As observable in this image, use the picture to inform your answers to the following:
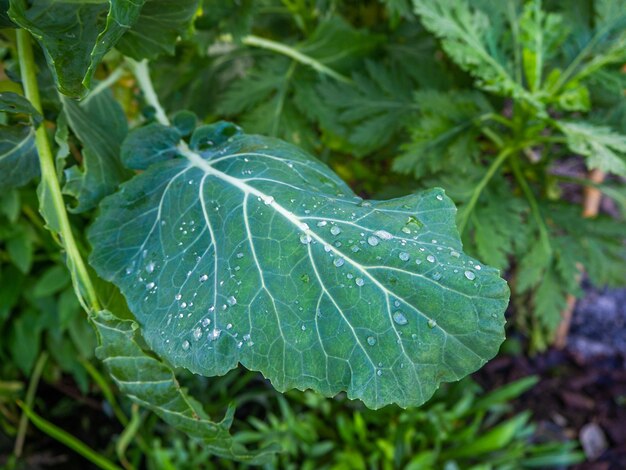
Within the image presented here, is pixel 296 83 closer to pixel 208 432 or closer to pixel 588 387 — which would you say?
pixel 208 432

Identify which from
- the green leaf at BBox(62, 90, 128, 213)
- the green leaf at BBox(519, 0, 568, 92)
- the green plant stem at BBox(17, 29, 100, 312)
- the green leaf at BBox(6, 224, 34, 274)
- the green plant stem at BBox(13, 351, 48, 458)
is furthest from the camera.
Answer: the green plant stem at BBox(13, 351, 48, 458)

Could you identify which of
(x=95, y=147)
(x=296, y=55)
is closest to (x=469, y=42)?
(x=296, y=55)

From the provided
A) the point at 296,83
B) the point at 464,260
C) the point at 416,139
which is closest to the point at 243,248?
the point at 464,260

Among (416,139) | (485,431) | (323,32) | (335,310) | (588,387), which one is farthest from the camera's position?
(588,387)

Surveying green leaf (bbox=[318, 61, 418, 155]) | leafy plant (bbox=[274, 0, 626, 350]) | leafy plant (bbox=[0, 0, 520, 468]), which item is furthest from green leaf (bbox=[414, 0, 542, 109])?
leafy plant (bbox=[0, 0, 520, 468])

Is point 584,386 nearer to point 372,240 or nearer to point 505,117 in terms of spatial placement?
point 505,117

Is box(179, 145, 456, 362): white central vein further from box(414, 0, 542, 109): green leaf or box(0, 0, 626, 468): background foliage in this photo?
box(414, 0, 542, 109): green leaf

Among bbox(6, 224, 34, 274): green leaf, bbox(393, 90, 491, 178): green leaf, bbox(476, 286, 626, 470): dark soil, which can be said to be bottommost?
bbox(476, 286, 626, 470): dark soil
